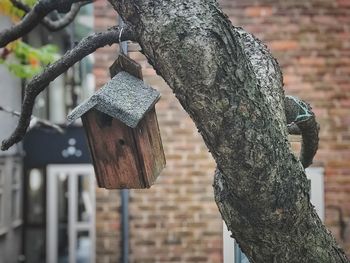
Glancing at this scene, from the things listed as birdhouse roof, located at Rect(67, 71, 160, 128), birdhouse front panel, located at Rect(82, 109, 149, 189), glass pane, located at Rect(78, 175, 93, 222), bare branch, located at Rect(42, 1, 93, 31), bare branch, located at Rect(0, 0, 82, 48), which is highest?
bare branch, located at Rect(42, 1, 93, 31)

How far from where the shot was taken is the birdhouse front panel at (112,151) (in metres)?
1.98

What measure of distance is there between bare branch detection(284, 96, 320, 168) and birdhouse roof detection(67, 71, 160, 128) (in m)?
0.68

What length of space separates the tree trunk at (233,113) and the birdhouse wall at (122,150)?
0.39 meters

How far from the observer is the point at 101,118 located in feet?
6.58

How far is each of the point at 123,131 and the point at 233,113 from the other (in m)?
0.59

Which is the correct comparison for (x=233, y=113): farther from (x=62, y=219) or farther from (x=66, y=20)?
(x=62, y=219)

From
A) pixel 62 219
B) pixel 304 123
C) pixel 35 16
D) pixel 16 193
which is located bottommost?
pixel 62 219

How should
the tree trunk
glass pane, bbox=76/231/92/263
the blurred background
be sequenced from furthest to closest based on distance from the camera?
glass pane, bbox=76/231/92/263, the blurred background, the tree trunk

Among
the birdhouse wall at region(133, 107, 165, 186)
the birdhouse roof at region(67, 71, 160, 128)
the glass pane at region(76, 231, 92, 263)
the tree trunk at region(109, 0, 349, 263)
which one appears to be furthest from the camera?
the glass pane at region(76, 231, 92, 263)

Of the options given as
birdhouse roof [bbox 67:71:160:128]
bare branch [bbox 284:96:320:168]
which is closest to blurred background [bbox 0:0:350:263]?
bare branch [bbox 284:96:320:168]

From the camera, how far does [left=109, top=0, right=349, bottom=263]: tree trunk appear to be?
1.51 metres

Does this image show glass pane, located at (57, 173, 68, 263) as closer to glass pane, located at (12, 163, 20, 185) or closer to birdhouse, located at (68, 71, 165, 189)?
glass pane, located at (12, 163, 20, 185)

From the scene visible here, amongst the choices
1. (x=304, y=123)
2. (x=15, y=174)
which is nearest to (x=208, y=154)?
(x=304, y=123)

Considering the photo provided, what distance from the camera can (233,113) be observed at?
153 cm
